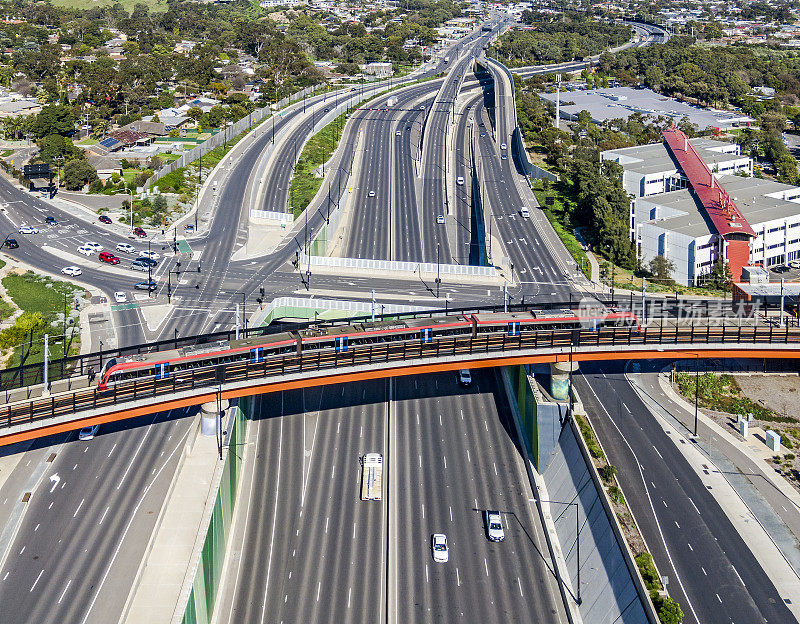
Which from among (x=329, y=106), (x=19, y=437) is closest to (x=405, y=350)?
(x=19, y=437)

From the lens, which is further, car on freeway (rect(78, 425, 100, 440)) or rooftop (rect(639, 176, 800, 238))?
rooftop (rect(639, 176, 800, 238))

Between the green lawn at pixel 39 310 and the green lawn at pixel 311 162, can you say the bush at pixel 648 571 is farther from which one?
the green lawn at pixel 311 162

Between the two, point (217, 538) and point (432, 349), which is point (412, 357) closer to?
point (432, 349)

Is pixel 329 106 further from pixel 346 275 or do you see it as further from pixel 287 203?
pixel 346 275

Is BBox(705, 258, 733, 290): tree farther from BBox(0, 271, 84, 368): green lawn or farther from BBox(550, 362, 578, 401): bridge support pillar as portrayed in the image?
BBox(0, 271, 84, 368): green lawn

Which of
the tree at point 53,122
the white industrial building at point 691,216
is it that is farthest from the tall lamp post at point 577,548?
the tree at point 53,122

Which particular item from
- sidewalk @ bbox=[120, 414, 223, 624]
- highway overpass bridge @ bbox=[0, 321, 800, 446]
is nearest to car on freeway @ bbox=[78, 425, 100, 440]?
sidewalk @ bbox=[120, 414, 223, 624]
